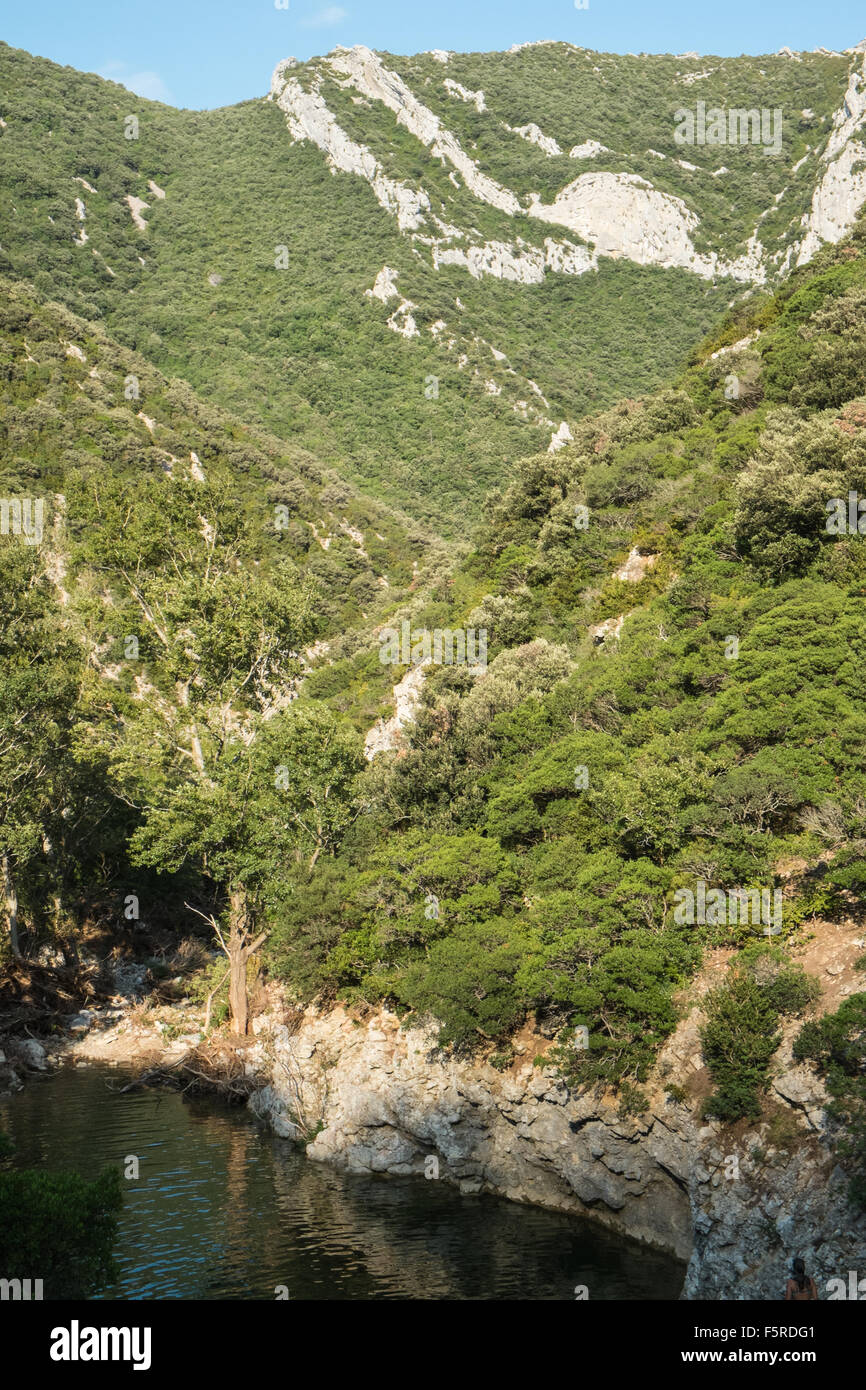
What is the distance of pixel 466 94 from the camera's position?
587 ft

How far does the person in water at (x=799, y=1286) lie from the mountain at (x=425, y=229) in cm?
8800

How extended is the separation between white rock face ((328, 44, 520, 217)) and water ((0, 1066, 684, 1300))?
165 metres

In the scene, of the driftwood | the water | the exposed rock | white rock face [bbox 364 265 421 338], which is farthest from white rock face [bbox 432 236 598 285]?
the water

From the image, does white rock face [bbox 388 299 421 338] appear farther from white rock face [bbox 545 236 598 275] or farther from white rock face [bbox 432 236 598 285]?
white rock face [bbox 545 236 598 275]

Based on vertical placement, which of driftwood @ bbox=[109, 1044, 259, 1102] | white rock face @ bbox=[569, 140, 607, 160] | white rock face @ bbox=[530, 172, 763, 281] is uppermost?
white rock face @ bbox=[569, 140, 607, 160]

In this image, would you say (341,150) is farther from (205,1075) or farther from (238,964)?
(205,1075)

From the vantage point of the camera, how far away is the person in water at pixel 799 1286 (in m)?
13.7

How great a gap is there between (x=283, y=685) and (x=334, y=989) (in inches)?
513

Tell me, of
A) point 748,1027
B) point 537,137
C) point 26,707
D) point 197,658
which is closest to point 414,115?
point 537,137

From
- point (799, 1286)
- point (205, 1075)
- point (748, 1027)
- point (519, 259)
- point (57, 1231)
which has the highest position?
point (519, 259)

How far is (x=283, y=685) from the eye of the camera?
124 feet

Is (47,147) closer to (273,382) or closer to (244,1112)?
(273,382)

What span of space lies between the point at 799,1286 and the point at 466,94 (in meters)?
207

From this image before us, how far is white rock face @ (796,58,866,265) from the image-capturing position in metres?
107
